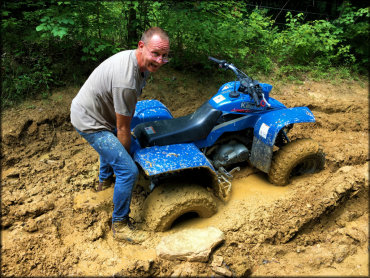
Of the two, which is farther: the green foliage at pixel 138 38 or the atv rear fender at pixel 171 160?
the green foliage at pixel 138 38

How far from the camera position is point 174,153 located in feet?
9.45

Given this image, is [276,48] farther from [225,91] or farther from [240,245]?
[240,245]

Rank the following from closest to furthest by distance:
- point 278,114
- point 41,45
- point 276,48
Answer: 1. point 278,114
2. point 41,45
3. point 276,48

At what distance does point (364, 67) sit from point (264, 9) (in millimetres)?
2755

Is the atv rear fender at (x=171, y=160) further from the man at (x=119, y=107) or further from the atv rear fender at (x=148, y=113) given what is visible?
the atv rear fender at (x=148, y=113)

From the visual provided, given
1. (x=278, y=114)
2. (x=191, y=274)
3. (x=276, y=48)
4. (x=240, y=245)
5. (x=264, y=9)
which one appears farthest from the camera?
(x=264, y=9)

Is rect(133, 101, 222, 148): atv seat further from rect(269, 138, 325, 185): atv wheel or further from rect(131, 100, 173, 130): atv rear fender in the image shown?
rect(269, 138, 325, 185): atv wheel

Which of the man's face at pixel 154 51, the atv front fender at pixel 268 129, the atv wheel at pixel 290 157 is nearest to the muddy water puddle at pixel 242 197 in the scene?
the atv wheel at pixel 290 157

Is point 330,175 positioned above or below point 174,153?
below

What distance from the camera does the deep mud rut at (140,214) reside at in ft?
8.51

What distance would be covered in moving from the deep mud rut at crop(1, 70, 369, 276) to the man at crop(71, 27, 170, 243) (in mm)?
357

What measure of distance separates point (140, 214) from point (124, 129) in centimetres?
101

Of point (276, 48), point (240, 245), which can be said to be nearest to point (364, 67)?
point (276, 48)

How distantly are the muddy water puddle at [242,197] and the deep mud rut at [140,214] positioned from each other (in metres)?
0.01
